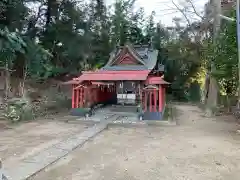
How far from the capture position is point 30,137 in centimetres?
877

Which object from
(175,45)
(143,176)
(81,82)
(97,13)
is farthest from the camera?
(175,45)

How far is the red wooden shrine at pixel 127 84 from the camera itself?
1306 centimetres

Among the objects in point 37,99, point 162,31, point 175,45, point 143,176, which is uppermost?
point 162,31

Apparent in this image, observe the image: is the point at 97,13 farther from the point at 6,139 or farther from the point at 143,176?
the point at 143,176

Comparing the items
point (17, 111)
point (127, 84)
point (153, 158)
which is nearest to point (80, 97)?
point (127, 84)

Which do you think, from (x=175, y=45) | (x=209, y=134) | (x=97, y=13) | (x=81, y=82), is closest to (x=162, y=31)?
(x=175, y=45)

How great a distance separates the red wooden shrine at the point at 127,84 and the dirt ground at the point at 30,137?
2.71 meters

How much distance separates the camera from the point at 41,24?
18812 mm

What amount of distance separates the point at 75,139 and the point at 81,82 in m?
6.00

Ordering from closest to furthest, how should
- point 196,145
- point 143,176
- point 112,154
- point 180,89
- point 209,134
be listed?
point 143,176
point 112,154
point 196,145
point 209,134
point 180,89

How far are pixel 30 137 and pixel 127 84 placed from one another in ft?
26.8

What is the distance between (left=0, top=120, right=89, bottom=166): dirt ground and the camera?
6.76 m

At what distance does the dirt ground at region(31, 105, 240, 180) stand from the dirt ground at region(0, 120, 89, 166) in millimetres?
1105

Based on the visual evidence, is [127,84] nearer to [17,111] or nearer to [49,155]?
[17,111]
